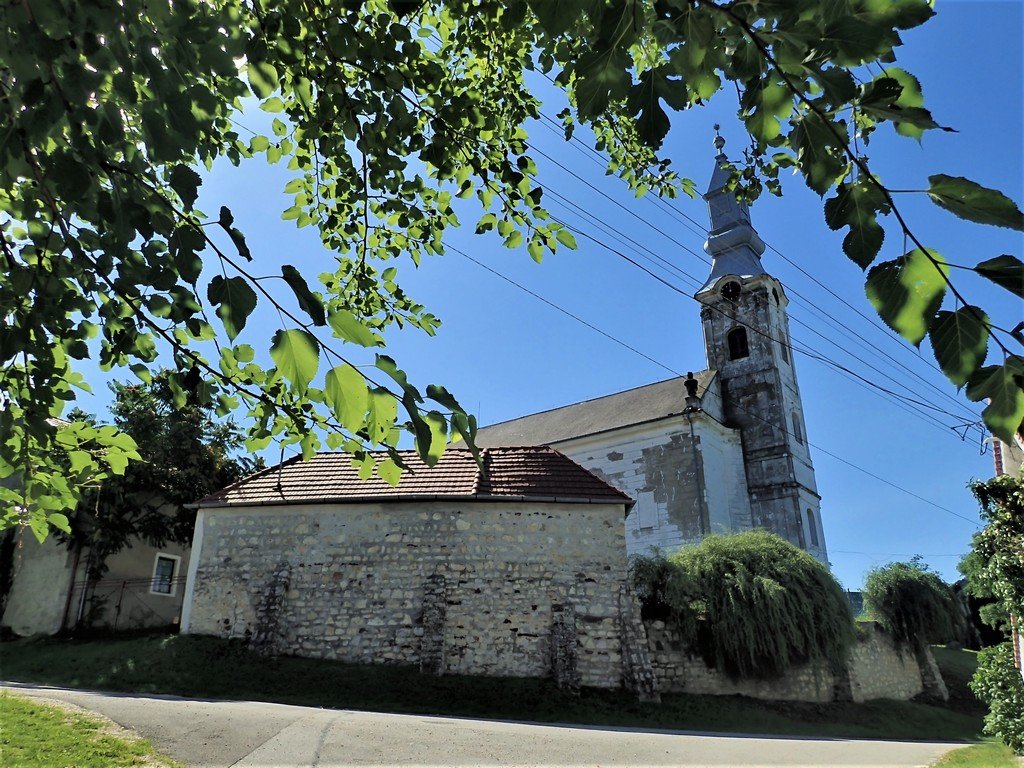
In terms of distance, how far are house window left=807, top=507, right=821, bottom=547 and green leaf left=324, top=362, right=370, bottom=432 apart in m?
26.9

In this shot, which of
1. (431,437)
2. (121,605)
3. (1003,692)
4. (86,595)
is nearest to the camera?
(431,437)

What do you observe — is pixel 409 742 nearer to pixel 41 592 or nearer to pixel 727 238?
pixel 41 592

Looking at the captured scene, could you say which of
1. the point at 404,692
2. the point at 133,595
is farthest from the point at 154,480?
the point at 404,692

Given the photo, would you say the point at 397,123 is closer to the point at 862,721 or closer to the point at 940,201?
the point at 940,201

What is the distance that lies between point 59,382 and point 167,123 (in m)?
2.50

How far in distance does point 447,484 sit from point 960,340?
42.9 ft

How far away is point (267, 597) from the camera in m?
13.1

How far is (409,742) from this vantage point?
7582 millimetres

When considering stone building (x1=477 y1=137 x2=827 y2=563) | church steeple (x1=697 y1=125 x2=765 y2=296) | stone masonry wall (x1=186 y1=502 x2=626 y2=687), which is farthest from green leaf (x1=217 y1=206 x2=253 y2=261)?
church steeple (x1=697 y1=125 x2=765 y2=296)

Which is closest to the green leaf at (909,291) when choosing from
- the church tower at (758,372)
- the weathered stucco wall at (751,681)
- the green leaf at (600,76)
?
the green leaf at (600,76)

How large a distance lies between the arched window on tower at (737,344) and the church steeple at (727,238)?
2720 mm

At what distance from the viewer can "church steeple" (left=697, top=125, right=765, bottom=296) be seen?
30.2 meters

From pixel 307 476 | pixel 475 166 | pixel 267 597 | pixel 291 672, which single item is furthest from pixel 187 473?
pixel 475 166

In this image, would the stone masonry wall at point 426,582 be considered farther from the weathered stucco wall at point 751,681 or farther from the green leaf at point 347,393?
the green leaf at point 347,393
